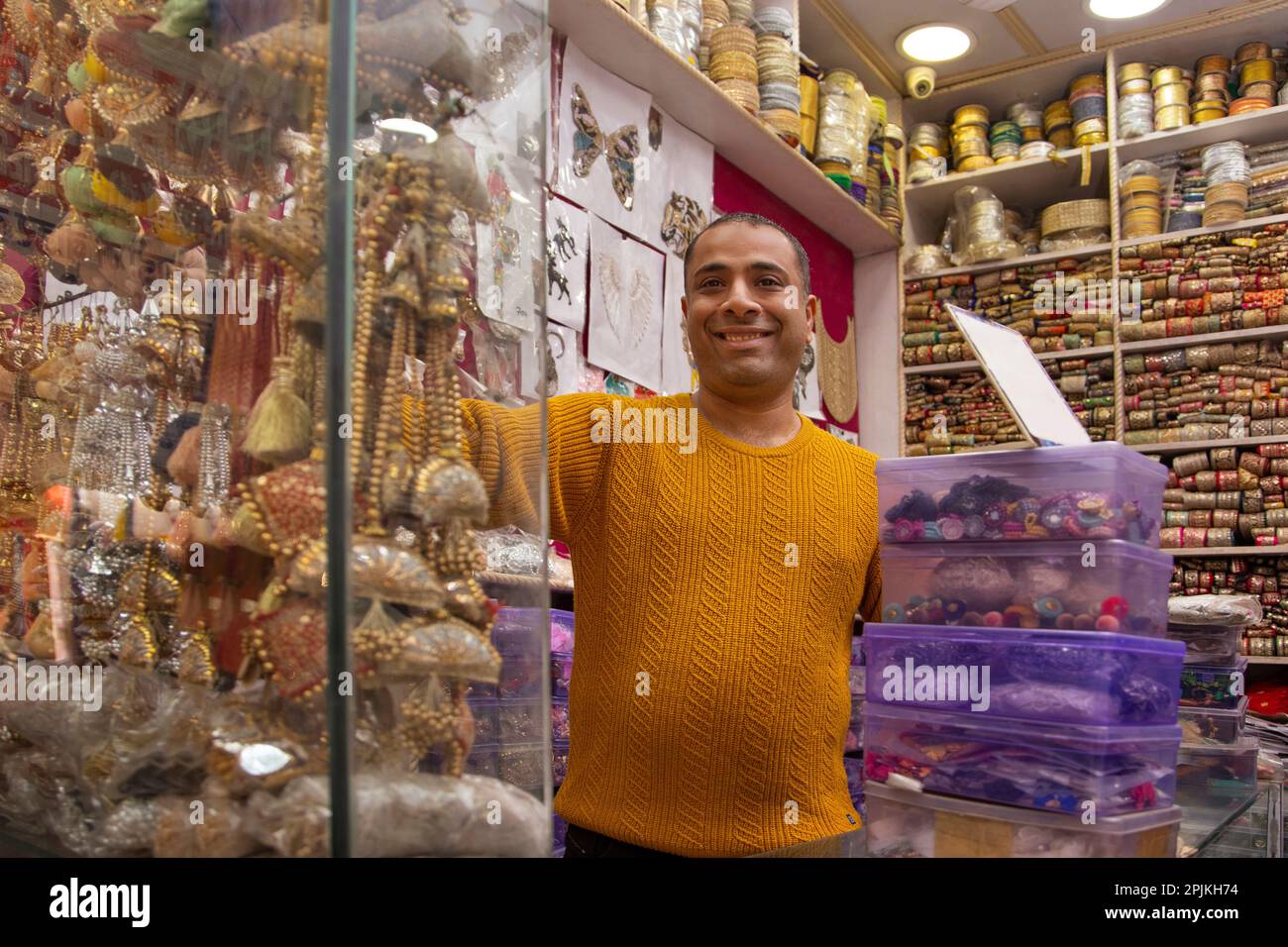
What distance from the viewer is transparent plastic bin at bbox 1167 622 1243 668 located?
5.63ft

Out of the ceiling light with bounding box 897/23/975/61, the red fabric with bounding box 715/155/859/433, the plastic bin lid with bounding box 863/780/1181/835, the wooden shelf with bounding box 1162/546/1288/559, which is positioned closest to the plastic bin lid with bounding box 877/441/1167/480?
the plastic bin lid with bounding box 863/780/1181/835

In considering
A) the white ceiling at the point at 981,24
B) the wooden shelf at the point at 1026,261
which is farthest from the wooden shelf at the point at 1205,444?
the white ceiling at the point at 981,24

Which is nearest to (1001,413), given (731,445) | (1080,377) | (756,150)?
(1080,377)

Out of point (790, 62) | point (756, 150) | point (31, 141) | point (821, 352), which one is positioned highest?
point (790, 62)

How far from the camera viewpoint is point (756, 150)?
10.7 ft

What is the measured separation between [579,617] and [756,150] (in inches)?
Result: 85.3

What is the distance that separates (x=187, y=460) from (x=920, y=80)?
3.83 m

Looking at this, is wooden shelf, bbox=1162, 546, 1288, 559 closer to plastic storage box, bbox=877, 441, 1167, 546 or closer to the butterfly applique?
the butterfly applique

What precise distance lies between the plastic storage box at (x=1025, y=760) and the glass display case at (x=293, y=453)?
0.44m

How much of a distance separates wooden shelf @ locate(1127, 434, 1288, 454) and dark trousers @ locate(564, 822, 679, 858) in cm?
287

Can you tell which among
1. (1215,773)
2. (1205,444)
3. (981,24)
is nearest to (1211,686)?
(1215,773)

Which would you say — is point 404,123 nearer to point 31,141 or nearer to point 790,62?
point 31,141

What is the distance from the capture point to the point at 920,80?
13.2 ft

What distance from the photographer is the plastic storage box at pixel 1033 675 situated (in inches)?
35.9
